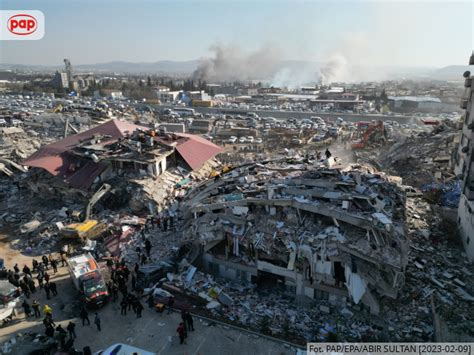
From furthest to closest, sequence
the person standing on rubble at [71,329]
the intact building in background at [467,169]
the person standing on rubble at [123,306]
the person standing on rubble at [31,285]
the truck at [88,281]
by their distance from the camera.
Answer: the intact building in background at [467,169]
the person standing on rubble at [31,285]
the truck at [88,281]
the person standing on rubble at [123,306]
the person standing on rubble at [71,329]

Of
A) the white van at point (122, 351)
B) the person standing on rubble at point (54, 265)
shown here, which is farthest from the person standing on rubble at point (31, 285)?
the white van at point (122, 351)

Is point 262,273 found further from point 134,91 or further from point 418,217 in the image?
point 134,91

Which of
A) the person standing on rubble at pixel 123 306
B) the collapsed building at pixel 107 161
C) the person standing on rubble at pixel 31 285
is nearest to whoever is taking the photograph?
the person standing on rubble at pixel 123 306

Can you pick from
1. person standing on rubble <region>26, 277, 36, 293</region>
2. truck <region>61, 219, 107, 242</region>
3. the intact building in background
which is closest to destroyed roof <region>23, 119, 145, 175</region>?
truck <region>61, 219, 107, 242</region>

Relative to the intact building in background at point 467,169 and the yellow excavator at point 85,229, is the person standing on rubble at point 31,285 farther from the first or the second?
the intact building in background at point 467,169

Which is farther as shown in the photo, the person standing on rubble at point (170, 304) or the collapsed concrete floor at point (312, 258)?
the person standing on rubble at point (170, 304)

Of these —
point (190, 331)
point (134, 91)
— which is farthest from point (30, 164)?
point (134, 91)

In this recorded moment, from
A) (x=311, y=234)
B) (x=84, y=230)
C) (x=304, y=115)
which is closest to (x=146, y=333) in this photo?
(x=311, y=234)
